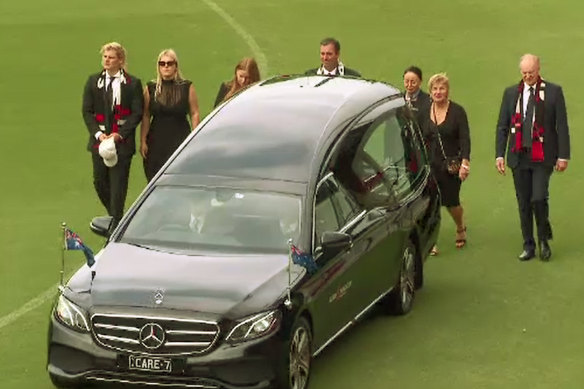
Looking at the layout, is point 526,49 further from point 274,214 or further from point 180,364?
point 180,364

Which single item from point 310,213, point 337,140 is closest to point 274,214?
point 310,213

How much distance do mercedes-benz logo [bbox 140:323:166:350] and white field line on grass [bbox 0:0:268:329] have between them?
323cm

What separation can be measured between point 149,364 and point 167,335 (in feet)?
0.79

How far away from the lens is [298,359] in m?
13.7

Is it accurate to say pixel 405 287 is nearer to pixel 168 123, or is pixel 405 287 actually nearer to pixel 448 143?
pixel 448 143

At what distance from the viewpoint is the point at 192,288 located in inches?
532

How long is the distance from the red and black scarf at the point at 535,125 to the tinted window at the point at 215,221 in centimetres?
426

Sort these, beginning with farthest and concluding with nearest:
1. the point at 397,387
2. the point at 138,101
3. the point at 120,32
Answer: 1. the point at 120,32
2. the point at 138,101
3. the point at 397,387

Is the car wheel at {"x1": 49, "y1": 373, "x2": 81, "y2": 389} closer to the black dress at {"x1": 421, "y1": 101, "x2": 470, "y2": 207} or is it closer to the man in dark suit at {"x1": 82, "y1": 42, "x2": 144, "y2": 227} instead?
the man in dark suit at {"x1": 82, "y1": 42, "x2": 144, "y2": 227}

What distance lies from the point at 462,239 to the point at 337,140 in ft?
13.3

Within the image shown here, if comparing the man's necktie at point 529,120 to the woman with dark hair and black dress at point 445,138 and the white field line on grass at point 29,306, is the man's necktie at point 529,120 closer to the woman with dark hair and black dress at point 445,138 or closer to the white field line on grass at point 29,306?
the woman with dark hair and black dress at point 445,138

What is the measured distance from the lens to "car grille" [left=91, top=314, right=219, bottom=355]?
13.2 metres

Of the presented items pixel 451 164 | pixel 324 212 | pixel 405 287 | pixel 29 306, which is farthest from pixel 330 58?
pixel 324 212

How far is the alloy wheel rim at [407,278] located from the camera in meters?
16.5
